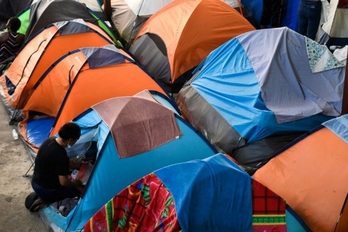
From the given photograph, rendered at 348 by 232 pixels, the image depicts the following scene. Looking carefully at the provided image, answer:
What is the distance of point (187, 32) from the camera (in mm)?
6891

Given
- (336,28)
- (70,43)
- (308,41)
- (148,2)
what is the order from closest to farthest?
(308,41), (70,43), (336,28), (148,2)

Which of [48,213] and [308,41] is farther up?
[308,41]

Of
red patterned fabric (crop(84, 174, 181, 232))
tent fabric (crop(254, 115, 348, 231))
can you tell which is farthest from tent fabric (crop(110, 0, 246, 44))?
red patterned fabric (crop(84, 174, 181, 232))

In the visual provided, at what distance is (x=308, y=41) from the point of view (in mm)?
5891

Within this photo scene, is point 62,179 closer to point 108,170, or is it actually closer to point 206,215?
point 108,170

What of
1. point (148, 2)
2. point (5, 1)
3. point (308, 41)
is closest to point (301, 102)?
point (308, 41)

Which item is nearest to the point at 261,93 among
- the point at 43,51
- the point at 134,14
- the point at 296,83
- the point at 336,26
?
the point at 296,83

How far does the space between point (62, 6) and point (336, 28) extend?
446cm

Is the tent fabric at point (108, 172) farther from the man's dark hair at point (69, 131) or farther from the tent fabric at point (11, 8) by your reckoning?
the tent fabric at point (11, 8)

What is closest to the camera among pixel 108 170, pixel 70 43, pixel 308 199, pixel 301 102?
pixel 308 199

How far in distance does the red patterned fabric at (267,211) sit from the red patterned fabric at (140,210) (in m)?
0.69

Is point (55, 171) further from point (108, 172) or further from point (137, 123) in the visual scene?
point (137, 123)

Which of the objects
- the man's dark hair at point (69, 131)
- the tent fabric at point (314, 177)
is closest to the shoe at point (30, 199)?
the man's dark hair at point (69, 131)

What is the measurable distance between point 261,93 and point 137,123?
158 centimetres
